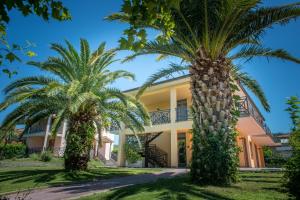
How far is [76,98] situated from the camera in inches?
391

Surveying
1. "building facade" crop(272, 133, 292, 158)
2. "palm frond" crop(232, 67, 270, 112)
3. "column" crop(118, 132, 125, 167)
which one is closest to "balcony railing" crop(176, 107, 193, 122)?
"column" crop(118, 132, 125, 167)

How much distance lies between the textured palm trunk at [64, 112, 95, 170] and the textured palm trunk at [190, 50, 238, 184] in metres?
6.92

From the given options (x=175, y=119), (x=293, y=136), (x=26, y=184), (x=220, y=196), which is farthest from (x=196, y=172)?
(x=175, y=119)

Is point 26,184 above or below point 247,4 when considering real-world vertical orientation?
below

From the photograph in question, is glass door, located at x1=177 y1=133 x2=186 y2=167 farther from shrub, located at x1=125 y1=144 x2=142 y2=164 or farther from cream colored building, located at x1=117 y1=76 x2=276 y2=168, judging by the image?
shrub, located at x1=125 y1=144 x2=142 y2=164

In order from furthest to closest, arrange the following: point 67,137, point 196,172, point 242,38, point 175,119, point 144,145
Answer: point 144,145
point 175,119
point 67,137
point 242,38
point 196,172

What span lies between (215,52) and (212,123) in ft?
8.25

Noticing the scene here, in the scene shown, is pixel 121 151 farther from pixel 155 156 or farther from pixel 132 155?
pixel 155 156

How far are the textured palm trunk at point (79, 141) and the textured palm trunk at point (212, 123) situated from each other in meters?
6.92

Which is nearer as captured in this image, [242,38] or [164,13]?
[164,13]

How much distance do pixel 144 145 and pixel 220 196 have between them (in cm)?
1580

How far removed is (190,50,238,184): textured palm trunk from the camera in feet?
21.5

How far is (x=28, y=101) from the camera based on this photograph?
11047 millimetres

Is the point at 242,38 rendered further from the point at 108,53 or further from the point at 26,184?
the point at 26,184
